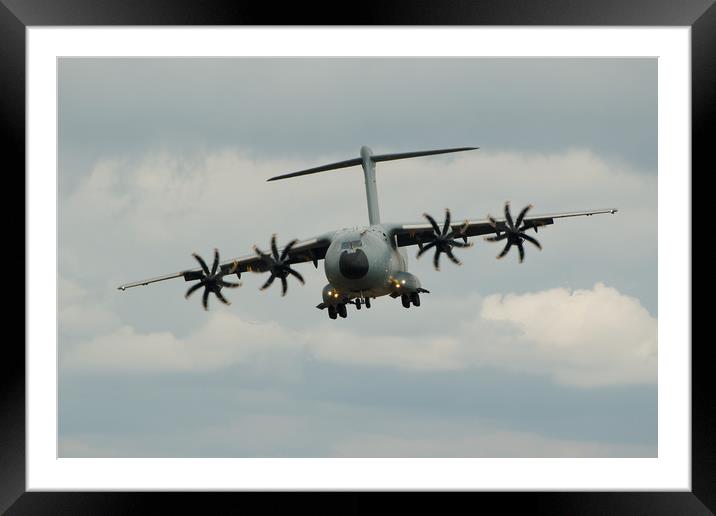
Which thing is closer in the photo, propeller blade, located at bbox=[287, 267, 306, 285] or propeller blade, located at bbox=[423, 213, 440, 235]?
propeller blade, located at bbox=[423, 213, 440, 235]

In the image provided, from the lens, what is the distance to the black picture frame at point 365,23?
18.4 meters

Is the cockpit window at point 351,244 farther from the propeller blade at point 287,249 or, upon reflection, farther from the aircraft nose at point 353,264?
the propeller blade at point 287,249

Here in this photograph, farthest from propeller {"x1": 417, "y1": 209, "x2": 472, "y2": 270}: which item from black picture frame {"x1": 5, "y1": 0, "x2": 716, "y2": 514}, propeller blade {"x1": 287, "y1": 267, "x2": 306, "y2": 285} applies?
black picture frame {"x1": 5, "y1": 0, "x2": 716, "y2": 514}

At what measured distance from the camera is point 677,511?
19078 mm

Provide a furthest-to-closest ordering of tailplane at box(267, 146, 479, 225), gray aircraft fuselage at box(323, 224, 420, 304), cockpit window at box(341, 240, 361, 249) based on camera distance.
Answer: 1. tailplane at box(267, 146, 479, 225)
2. cockpit window at box(341, 240, 361, 249)
3. gray aircraft fuselage at box(323, 224, 420, 304)

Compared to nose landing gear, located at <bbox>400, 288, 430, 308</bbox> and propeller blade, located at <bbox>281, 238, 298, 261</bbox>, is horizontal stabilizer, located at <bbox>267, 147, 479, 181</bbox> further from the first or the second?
nose landing gear, located at <bbox>400, 288, 430, 308</bbox>

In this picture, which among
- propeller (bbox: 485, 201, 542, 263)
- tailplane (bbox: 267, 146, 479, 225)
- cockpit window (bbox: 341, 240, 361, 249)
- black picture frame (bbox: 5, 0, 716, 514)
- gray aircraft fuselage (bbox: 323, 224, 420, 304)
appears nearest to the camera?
black picture frame (bbox: 5, 0, 716, 514)

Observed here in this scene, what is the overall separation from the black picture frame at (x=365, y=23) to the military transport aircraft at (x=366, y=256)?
9842 millimetres

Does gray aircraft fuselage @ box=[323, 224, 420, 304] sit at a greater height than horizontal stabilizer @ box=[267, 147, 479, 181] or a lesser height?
lesser

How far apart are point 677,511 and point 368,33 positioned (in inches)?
419

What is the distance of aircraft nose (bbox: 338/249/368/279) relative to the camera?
2925 centimetres

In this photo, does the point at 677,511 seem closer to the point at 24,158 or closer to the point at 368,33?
the point at 368,33

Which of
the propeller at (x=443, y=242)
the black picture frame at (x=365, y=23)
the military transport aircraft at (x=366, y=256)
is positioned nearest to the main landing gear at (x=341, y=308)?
the military transport aircraft at (x=366, y=256)

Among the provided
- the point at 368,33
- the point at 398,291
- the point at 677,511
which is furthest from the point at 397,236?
the point at 677,511
